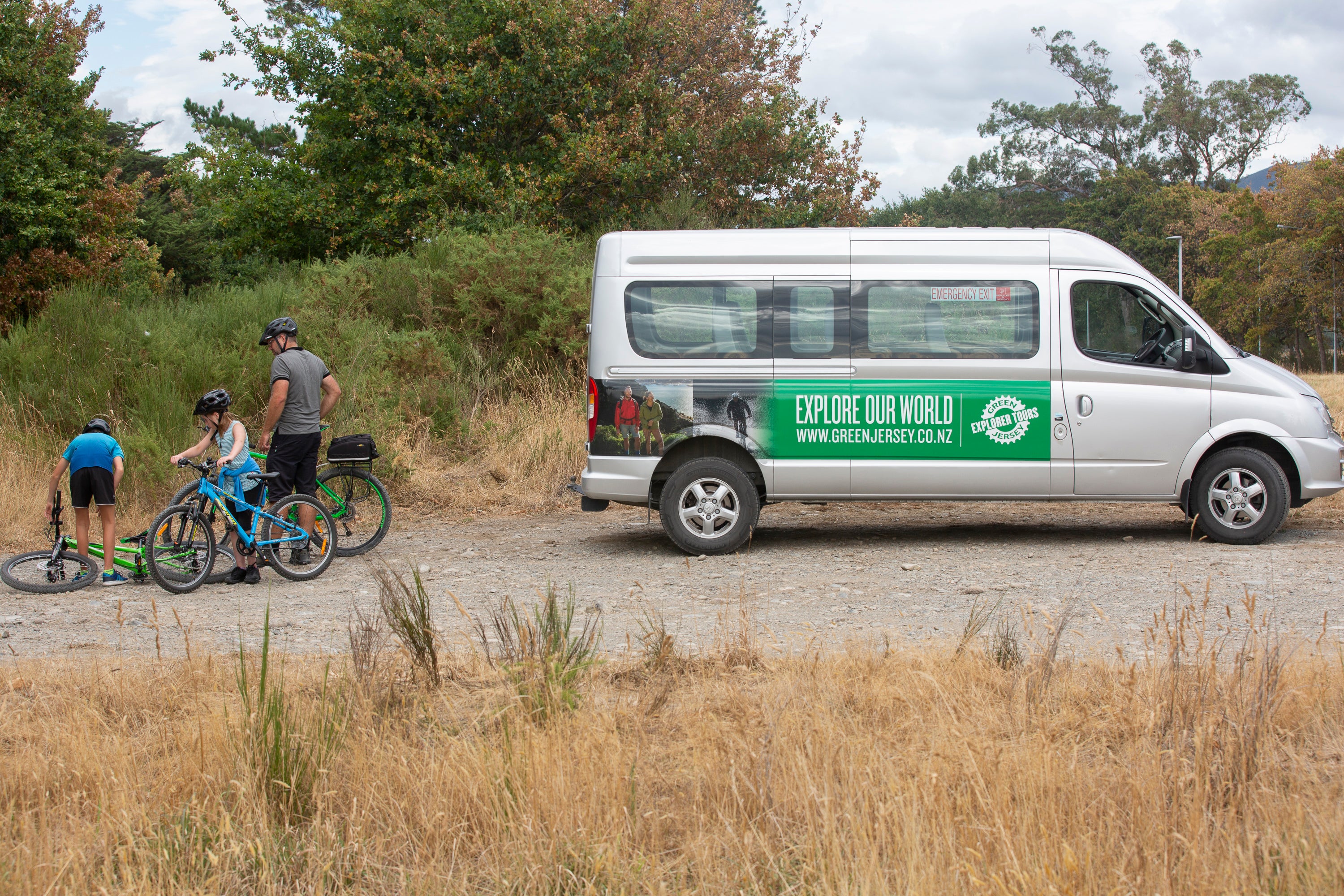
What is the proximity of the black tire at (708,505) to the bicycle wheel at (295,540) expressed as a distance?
258 centimetres

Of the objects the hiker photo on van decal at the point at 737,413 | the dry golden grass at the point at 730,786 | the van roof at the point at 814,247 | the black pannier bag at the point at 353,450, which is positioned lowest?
the dry golden grass at the point at 730,786

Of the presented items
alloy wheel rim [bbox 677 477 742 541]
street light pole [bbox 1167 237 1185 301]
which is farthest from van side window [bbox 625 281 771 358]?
street light pole [bbox 1167 237 1185 301]

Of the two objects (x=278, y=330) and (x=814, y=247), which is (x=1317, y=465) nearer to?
(x=814, y=247)

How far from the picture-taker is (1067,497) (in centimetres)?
891

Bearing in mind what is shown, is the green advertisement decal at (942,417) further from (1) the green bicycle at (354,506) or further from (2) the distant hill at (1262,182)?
(2) the distant hill at (1262,182)

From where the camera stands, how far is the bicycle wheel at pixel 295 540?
8266 millimetres

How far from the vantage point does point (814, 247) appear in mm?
8930

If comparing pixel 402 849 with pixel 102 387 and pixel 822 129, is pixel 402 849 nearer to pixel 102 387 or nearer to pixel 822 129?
pixel 102 387

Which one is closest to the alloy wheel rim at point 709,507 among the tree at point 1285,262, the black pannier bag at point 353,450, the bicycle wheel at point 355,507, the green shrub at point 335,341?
the bicycle wheel at point 355,507

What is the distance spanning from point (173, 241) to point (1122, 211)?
51784 millimetres

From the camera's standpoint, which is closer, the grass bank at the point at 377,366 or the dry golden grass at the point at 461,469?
the dry golden grass at the point at 461,469

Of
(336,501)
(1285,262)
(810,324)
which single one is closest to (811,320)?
(810,324)

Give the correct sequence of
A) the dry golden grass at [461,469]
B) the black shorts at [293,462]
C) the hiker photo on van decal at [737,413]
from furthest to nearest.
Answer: the dry golden grass at [461,469] → the hiker photo on van decal at [737,413] → the black shorts at [293,462]

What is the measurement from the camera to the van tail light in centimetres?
898
